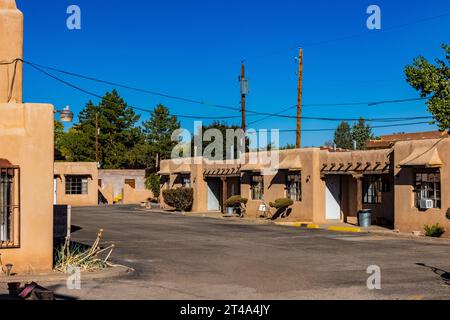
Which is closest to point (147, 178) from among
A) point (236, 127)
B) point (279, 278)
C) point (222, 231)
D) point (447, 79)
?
point (236, 127)

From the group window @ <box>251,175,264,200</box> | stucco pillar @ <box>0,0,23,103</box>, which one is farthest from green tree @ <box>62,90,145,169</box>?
stucco pillar @ <box>0,0,23,103</box>

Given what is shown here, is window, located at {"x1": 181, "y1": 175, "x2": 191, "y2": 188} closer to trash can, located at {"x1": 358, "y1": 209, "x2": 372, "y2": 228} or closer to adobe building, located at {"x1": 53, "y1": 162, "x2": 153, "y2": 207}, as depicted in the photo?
adobe building, located at {"x1": 53, "y1": 162, "x2": 153, "y2": 207}

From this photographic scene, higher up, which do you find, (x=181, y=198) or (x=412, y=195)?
(x=412, y=195)

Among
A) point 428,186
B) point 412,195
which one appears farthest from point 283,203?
point 428,186

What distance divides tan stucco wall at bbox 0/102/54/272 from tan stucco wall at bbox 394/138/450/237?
1601 cm

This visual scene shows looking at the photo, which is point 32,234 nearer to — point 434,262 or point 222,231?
point 434,262

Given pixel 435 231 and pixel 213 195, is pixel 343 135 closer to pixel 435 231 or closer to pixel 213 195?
pixel 213 195

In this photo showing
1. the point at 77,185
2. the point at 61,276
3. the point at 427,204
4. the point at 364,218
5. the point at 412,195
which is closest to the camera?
the point at 61,276

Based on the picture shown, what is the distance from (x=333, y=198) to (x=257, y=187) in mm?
5946

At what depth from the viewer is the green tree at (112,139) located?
7662 centimetres

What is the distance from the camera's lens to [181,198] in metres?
42.2

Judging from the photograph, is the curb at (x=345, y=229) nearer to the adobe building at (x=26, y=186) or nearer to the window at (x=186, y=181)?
the adobe building at (x=26, y=186)

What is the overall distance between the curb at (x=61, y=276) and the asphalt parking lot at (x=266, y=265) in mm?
392

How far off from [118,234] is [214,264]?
9.52 meters
